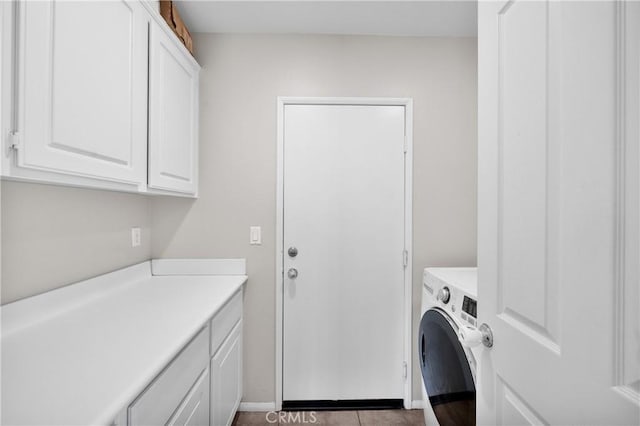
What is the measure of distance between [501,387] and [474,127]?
1.77 meters

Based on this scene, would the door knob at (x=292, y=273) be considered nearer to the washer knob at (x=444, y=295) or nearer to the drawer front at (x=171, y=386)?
the drawer front at (x=171, y=386)

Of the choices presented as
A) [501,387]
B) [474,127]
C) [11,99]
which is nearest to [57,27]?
[11,99]

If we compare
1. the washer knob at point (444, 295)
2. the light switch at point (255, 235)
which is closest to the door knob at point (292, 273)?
the light switch at point (255, 235)

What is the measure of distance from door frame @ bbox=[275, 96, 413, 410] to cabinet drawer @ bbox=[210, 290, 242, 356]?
28 cm

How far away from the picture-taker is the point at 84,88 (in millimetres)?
1073

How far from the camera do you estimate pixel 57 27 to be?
37.7 inches

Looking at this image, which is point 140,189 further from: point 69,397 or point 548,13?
point 548,13

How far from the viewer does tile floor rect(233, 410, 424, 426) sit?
1.99 metres

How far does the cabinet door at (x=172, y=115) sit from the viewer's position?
1.54 metres

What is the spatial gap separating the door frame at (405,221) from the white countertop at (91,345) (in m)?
0.48

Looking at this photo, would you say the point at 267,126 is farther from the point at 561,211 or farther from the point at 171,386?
the point at 561,211

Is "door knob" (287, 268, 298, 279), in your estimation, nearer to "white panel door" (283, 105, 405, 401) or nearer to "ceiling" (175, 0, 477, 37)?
"white panel door" (283, 105, 405, 401)

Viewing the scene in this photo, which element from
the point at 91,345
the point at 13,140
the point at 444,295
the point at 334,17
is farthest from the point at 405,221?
the point at 13,140

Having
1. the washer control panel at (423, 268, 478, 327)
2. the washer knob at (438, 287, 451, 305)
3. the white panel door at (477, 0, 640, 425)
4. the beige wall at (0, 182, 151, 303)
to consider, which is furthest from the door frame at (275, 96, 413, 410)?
the white panel door at (477, 0, 640, 425)
